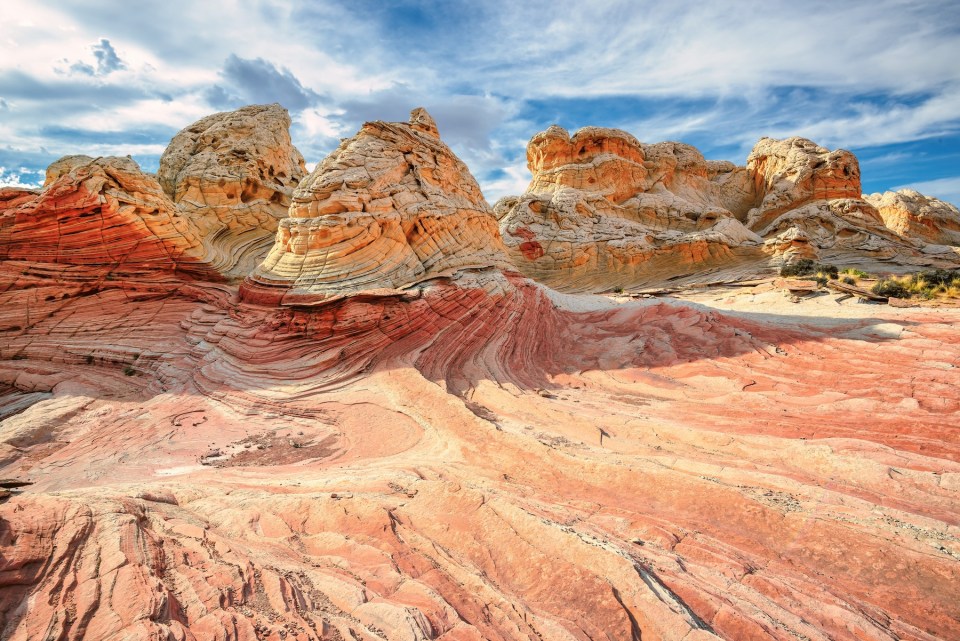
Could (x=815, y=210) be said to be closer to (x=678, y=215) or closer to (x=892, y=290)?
(x=678, y=215)

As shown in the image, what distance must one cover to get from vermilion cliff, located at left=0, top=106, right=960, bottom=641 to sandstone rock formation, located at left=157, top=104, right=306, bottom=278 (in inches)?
5.9

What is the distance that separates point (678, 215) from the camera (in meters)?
28.4

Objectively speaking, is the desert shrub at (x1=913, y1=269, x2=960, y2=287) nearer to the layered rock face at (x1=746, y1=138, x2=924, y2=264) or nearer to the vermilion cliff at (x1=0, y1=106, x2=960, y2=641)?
the layered rock face at (x1=746, y1=138, x2=924, y2=264)

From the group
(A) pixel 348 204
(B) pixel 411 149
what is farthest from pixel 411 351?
(B) pixel 411 149

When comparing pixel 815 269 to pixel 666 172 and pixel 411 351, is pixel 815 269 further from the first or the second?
pixel 411 351

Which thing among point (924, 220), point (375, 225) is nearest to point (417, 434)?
point (375, 225)

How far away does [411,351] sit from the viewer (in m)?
9.00

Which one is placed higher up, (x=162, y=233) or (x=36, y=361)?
(x=162, y=233)

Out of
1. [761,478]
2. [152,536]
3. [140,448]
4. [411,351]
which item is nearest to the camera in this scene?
[152,536]

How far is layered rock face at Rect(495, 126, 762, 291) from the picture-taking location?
79.8ft

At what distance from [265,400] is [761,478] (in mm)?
7297

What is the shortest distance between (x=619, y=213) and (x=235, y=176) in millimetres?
21674

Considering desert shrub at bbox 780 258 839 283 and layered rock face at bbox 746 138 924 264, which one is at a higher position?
layered rock face at bbox 746 138 924 264

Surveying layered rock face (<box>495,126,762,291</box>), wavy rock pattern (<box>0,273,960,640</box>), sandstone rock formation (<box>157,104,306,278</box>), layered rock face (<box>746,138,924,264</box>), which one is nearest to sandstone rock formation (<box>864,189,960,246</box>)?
layered rock face (<box>746,138,924,264</box>)
